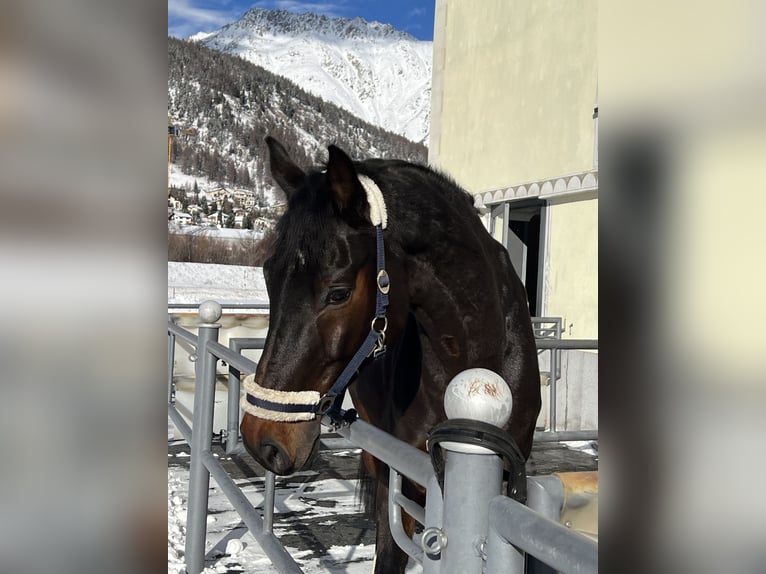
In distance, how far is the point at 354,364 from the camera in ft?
5.96

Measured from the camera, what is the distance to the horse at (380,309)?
5.66 ft

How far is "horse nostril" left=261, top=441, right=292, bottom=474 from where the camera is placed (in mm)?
1671

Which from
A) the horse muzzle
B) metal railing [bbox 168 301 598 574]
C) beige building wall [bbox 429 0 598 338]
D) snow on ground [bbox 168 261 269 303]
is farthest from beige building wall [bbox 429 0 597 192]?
snow on ground [bbox 168 261 269 303]

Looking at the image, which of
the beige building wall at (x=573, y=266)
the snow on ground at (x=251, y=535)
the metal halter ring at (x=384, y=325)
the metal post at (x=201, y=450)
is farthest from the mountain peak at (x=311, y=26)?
the metal halter ring at (x=384, y=325)

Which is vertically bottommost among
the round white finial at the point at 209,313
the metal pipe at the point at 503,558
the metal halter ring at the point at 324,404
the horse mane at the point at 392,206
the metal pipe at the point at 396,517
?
the metal pipe at the point at 396,517

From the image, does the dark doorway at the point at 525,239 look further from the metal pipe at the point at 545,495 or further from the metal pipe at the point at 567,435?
the metal pipe at the point at 545,495

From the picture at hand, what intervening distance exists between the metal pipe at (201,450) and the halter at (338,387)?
1.08 meters

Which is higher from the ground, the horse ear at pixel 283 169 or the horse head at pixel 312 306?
the horse ear at pixel 283 169

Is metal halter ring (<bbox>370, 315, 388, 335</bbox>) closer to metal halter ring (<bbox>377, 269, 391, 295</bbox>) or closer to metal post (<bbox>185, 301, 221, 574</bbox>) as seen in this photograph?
metal halter ring (<bbox>377, 269, 391, 295</bbox>)

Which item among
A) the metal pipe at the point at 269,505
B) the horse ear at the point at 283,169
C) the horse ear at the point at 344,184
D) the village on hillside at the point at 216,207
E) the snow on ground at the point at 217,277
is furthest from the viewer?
the village on hillside at the point at 216,207

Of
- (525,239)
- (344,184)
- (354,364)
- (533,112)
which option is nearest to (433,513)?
(354,364)

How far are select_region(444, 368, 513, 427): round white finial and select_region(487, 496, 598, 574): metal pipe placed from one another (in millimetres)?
101

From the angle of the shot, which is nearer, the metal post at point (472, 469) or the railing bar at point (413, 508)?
the metal post at point (472, 469)
